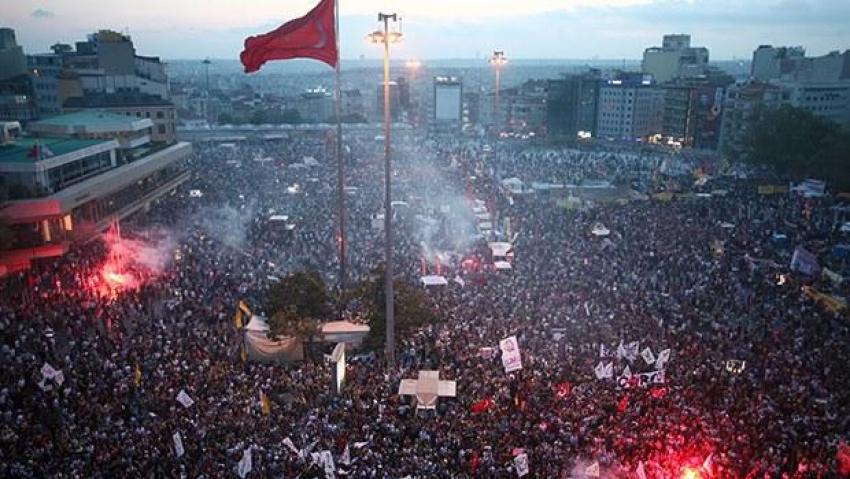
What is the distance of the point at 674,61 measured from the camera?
112 m

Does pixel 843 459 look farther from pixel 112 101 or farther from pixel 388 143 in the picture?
pixel 112 101

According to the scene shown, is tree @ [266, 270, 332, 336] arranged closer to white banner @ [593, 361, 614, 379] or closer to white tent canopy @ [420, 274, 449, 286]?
white tent canopy @ [420, 274, 449, 286]

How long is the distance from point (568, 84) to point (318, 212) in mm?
70355

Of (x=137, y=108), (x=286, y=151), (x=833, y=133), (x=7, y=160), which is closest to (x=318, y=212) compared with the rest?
(x=7, y=160)

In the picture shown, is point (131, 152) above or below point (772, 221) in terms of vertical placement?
above

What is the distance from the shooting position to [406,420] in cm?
1585

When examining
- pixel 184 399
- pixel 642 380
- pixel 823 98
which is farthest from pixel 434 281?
pixel 823 98

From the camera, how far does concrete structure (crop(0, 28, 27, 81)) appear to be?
63156 millimetres

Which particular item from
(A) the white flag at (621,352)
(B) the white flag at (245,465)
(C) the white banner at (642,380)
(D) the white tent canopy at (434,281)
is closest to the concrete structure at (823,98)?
(D) the white tent canopy at (434,281)

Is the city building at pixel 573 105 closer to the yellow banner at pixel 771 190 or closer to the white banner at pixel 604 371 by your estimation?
the yellow banner at pixel 771 190

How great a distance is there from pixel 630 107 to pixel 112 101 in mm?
68192

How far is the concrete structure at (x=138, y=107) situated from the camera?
4869cm

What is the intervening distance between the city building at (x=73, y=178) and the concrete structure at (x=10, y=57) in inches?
1230

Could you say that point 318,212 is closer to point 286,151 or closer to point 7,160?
point 7,160
